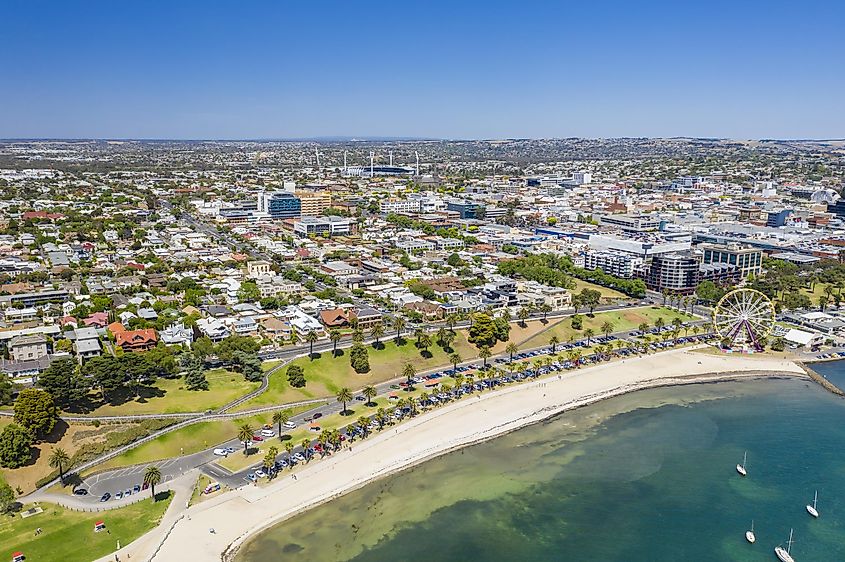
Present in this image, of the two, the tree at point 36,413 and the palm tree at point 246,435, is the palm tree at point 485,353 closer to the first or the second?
the palm tree at point 246,435

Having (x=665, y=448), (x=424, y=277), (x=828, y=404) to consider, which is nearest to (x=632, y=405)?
(x=665, y=448)

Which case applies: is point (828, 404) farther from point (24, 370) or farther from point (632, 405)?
point (24, 370)

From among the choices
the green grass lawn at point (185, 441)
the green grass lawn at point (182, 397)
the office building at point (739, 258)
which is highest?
the office building at point (739, 258)

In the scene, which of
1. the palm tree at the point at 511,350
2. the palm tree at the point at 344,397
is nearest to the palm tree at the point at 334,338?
the palm tree at the point at 344,397

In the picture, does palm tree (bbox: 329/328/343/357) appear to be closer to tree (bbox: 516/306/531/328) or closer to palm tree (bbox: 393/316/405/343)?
palm tree (bbox: 393/316/405/343)

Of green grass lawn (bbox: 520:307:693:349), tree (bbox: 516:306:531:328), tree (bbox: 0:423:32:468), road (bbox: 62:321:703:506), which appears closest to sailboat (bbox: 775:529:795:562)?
road (bbox: 62:321:703:506)

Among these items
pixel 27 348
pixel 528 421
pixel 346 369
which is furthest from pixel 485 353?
pixel 27 348
